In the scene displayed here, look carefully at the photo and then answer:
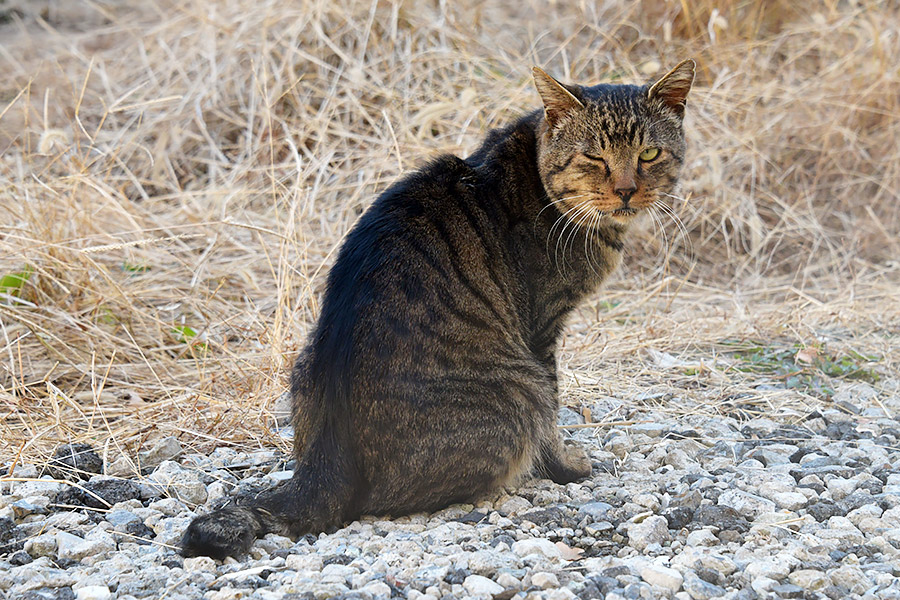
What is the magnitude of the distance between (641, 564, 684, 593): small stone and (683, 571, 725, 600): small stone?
0.06 feet

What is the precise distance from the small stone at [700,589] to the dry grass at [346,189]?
1.37 meters

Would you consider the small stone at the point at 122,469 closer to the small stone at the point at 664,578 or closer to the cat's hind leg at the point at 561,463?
the cat's hind leg at the point at 561,463

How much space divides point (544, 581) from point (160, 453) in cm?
139

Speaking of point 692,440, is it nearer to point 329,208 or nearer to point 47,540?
point 47,540

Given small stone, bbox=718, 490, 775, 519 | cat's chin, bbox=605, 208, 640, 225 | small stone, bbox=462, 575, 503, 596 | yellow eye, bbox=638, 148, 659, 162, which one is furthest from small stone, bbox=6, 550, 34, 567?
yellow eye, bbox=638, 148, 659, 162

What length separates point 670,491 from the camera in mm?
2527

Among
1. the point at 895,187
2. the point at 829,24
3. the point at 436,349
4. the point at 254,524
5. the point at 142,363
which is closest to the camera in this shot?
the point at 254,524

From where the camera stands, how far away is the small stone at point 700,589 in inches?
74.6

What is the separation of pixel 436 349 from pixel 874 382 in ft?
6.86

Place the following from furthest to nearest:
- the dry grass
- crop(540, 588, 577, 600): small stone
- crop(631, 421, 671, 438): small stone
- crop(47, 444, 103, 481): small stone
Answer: the dry grass
crop(631, 421, 671, 438): small stone
crop(47, 444, 103, 481): small stone
crop(540, 588, 577, 600): small stone

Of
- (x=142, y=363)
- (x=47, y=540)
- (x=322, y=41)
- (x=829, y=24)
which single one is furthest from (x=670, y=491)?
(x=829, y=24)

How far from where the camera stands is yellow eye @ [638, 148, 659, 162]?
2.80m

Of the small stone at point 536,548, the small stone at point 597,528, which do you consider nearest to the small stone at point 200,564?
the small stone at point 536,548

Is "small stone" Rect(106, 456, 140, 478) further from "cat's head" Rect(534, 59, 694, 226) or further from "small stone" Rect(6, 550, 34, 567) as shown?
"cat's head" Rect(534, 59, 694, 226)
